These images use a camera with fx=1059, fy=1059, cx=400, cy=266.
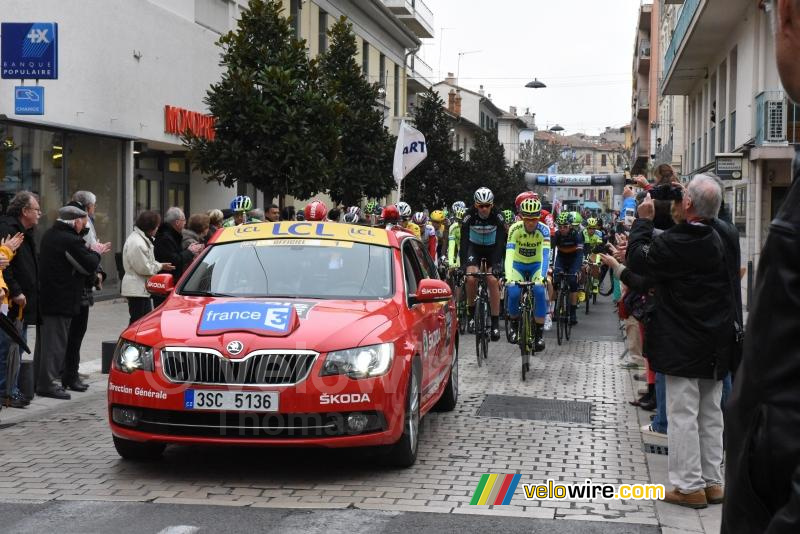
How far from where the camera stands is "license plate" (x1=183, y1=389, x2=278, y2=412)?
6.34 m

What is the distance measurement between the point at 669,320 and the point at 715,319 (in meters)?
0.26

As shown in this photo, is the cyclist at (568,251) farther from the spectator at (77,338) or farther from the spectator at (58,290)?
the spectator at (58,290)

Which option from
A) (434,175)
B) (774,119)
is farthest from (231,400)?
(434,175)

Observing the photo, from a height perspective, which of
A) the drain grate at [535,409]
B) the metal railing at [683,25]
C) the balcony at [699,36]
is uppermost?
the metal railing at [683,25]

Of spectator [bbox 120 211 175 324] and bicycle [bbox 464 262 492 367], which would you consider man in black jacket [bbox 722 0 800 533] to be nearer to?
spectator [bbox 120 211 175 324]

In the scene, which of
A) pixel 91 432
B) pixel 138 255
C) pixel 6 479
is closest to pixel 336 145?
pixel 138 255

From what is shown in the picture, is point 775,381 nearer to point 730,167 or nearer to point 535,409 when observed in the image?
point 535,409

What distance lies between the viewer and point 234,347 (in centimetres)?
646

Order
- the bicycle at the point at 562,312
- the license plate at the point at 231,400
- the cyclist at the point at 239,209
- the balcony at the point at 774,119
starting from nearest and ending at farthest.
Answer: the license plate at the point at 231,400
the cyclist at the point at 239,209
the bicycle at the point at 562,312
the balcony at the point at 774,119

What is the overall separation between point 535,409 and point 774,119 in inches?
653

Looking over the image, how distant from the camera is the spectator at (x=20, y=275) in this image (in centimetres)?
920

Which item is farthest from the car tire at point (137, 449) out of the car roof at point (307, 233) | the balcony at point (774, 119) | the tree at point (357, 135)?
the tree at point (357, 135)

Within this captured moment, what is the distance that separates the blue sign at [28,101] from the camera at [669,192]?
1050 centimetres

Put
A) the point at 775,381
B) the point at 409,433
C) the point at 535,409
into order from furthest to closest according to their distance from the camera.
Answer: the point at 535,409 → the point at 409,433 → the point at 775,381
